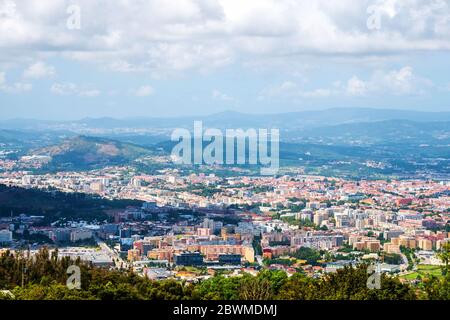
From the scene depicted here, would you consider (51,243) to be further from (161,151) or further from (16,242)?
(161,151)

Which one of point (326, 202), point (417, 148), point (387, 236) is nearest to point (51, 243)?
point (387, 236)

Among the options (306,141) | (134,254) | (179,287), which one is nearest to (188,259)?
(134,254)

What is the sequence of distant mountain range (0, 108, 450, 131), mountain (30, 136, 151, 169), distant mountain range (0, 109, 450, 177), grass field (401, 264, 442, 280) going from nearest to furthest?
1. grass field (401, 264, 442, 280)
2. mountain (30, 136, 151, 169)
3. distant mountain range (0, 109, 450, 177)
4. distant mountain range (0, 108, 450, 131)

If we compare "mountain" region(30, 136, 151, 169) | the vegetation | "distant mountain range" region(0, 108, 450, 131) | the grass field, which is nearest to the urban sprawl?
the grass field

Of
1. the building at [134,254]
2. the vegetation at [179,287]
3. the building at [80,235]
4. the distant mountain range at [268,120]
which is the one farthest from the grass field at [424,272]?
the distant mountain range at [268,120]

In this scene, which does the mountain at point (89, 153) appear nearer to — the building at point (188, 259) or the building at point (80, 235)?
the building at point (80, 235)

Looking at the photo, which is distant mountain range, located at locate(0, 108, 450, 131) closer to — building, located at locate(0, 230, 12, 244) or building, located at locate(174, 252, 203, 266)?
building, located at locate(0, 230, 12, 244)

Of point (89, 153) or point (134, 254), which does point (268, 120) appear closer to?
point (89, 153)
